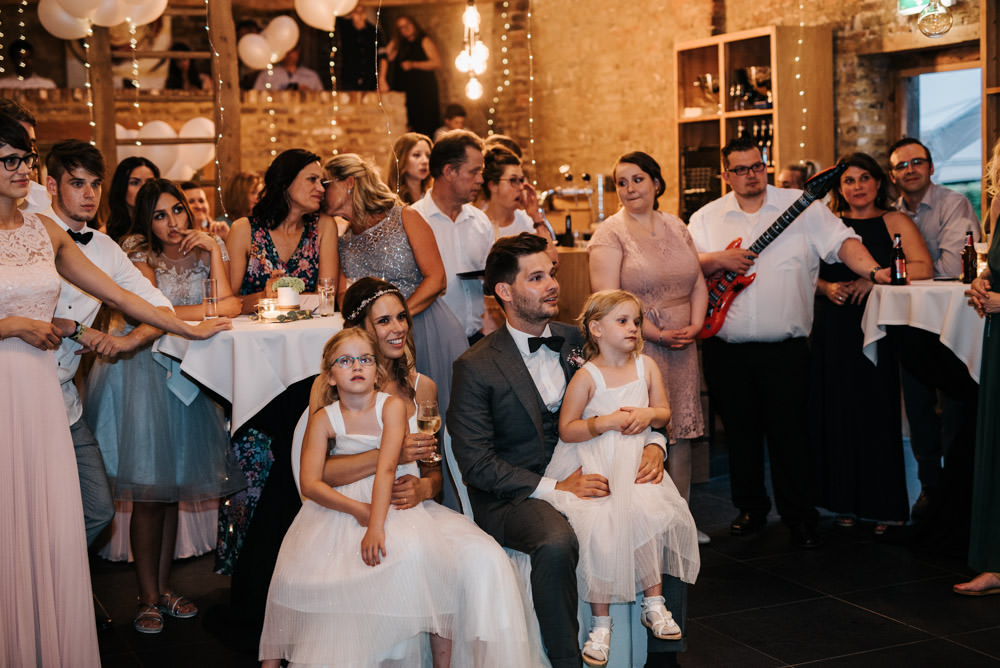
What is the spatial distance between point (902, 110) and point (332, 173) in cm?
545

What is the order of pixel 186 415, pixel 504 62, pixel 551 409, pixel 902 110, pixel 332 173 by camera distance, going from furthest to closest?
pixel 504 62 < pixel 902 110 < pixel 332 173 < pixel 186 415 < pixel 551 409

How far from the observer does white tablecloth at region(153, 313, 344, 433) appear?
3518 mm

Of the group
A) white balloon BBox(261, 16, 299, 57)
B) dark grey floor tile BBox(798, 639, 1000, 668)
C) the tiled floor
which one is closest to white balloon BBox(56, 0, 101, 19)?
white balloon BBox(261, 16, 299, 57)

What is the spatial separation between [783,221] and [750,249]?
0.18 m

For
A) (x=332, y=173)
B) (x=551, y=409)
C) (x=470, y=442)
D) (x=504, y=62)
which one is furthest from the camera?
(x=504, y=62)

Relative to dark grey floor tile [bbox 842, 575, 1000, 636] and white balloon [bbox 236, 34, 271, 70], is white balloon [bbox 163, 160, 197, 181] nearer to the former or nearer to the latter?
white balloon [bbox 236, 34, 271, 70]

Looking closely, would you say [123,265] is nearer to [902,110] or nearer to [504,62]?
[902,110]

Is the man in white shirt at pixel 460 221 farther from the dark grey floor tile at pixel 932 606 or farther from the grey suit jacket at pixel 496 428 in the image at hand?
the dark grey floor tile at pixel 932 606

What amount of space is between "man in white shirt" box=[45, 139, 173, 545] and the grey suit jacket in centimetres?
110

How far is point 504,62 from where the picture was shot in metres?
11.7

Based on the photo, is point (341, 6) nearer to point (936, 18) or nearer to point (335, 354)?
point (936, 18)

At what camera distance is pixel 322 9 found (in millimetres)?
9367

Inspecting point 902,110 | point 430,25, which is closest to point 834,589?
point 902,110

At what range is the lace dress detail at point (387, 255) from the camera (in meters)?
4.30
